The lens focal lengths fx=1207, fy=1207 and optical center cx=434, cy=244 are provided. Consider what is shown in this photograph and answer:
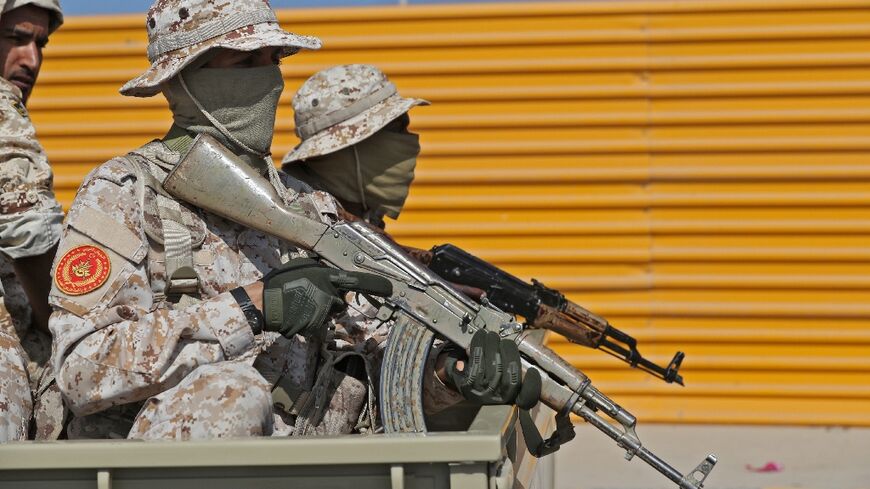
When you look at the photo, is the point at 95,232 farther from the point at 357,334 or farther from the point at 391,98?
the point at 391,98

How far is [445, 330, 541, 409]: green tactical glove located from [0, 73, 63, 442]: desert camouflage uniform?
0.88 metres

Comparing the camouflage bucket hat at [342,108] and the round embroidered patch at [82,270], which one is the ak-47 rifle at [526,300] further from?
the round embroidered patch at [82,270]

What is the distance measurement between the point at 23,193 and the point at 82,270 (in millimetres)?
470

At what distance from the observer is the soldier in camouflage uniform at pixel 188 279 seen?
2260 mm

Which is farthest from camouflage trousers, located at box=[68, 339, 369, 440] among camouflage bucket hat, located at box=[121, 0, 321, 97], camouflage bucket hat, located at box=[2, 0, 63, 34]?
camouflage bucket hat, located at box=[2, 0, 63, 34]

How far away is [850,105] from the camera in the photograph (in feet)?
19.6

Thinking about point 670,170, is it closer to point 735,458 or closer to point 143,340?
point 735,458

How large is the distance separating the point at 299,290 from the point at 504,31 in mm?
3951

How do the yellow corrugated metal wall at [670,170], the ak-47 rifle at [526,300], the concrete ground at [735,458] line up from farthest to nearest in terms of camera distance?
the yellow corrugated metal wall at [670,170] < the concrete ground at [735,458] < the ak-47 rifle at [526,300]

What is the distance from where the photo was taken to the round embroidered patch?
7.63 ft

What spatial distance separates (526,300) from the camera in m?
4.05

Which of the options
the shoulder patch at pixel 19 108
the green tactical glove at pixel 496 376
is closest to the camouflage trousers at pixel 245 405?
the green tactical glove at pixel 496 376

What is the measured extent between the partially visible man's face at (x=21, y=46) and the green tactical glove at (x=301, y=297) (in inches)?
42.1

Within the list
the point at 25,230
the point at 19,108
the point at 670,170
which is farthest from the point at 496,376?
the point at 670,170
